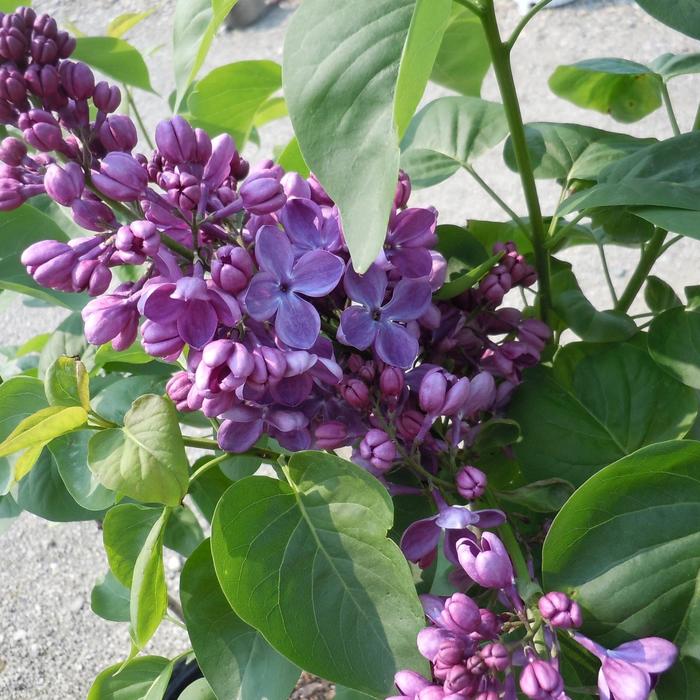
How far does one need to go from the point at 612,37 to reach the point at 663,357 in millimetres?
1566

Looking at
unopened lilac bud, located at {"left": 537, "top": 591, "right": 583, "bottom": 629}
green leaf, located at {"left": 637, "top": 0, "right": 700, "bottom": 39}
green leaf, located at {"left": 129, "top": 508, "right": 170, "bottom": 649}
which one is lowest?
green leaf, located at {"left": 129, "top": 508, "right": 170, "bottom": 649}

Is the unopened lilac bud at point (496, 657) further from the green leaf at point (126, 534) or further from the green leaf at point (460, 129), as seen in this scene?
the green leaf at point (460, 129)

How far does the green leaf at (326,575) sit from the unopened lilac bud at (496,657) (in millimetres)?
40

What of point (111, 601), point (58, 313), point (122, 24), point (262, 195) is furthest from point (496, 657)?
point (58, 313)

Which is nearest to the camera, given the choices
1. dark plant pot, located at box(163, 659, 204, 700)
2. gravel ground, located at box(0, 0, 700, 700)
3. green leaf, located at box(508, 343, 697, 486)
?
green leaf, located at box(508, 343, 697, 486)

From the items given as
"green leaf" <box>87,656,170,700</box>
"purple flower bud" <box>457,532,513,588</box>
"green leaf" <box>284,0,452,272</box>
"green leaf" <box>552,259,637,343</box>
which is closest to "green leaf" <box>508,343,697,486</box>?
"green leaf" <box>552,259,637,343</box>

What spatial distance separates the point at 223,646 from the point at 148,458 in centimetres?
16

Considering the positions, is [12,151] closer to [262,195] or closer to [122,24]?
[262,195]

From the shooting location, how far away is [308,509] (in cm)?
44

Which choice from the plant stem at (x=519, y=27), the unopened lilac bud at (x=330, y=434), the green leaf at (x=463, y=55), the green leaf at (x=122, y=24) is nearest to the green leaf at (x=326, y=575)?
the unopened lilac bud at (x=330, y=434)

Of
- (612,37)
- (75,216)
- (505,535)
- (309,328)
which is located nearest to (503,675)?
(505,535)

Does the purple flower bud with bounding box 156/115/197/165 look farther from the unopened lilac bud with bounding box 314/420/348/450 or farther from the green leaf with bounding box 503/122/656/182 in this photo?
the green leaf with bounding box 503/122/656/182

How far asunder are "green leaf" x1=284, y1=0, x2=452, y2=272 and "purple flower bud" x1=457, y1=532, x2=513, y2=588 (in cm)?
15

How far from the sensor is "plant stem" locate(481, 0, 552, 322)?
432 mm
